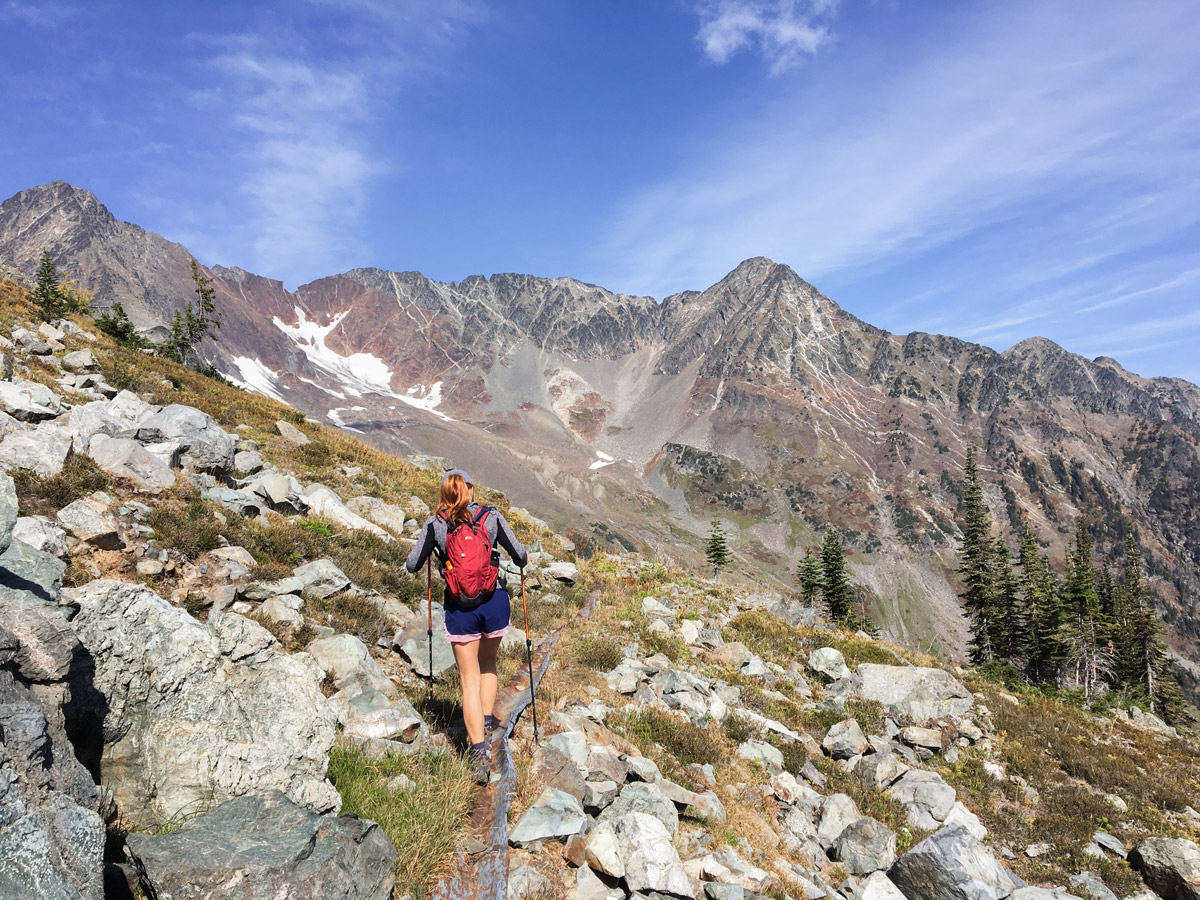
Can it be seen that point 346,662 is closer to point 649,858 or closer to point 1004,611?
point 649,858

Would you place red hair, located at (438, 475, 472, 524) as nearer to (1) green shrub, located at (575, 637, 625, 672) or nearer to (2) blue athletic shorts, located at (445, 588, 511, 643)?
→ (2) blue athletic shorts, located at (445, 588, 511, 643)

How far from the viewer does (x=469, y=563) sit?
5.80 metres

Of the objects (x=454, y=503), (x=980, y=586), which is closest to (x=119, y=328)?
(x=454, y=503)

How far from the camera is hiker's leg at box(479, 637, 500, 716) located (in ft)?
19.9

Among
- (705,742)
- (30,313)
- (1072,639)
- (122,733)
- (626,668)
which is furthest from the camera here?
(1072,639)

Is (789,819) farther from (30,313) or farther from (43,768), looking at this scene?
(30,313)

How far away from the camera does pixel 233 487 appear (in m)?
12.0

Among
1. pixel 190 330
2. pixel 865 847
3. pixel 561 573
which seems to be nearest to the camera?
pixel 865 847

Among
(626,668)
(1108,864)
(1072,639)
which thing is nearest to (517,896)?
(626,668)

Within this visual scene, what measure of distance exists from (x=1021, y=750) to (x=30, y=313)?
103ft

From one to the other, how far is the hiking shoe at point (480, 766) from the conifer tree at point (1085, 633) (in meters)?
42.9

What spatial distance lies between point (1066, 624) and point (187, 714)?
2028 inches

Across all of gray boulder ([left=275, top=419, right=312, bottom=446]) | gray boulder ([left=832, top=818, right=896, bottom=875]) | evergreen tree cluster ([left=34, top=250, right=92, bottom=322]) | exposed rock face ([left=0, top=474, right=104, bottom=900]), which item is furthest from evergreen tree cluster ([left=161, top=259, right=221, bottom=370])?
gray boulder ([left=832, top=818, right=896, bottom=875])

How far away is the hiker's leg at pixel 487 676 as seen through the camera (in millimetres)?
6070
